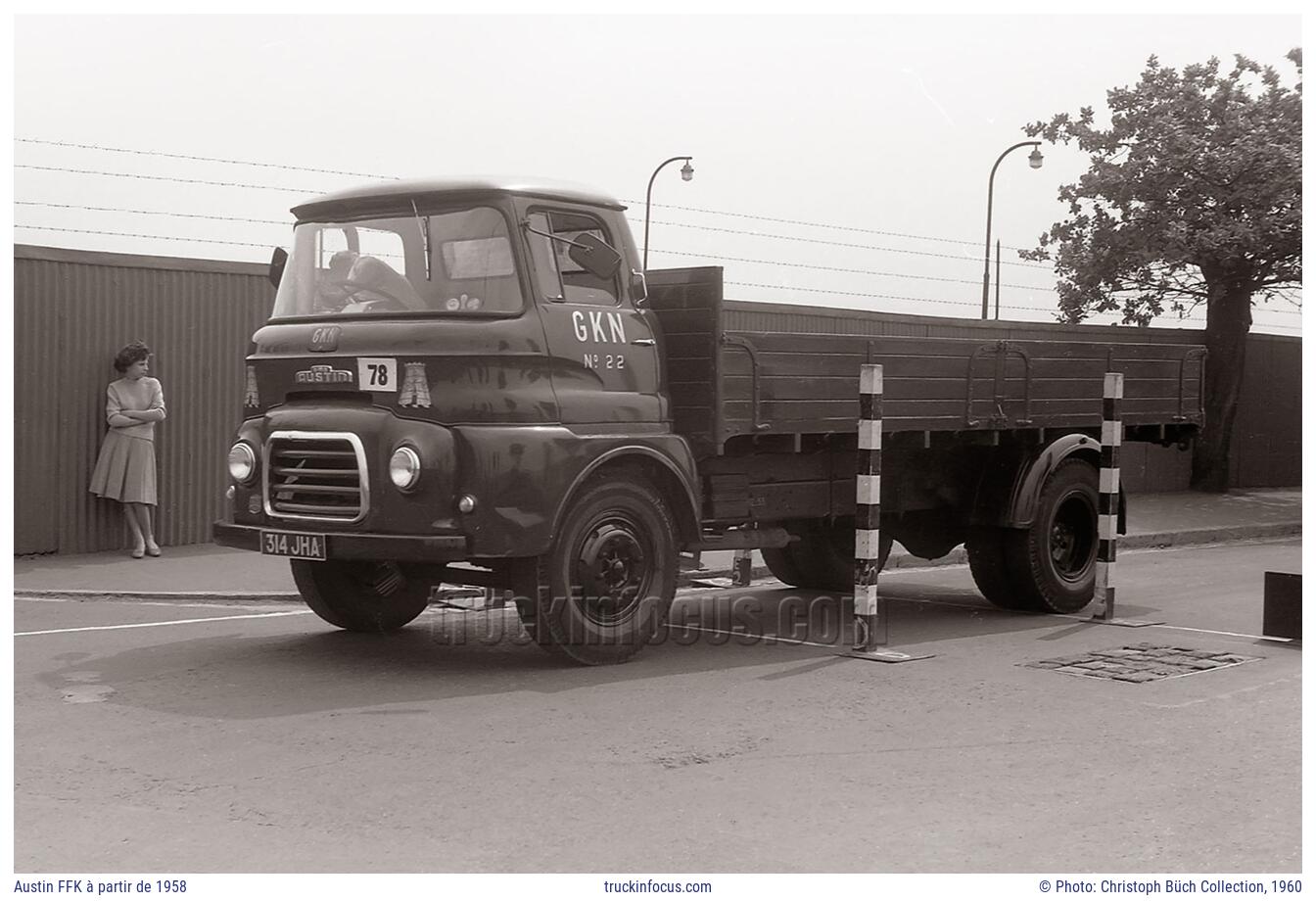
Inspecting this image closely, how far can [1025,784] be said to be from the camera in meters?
5.90

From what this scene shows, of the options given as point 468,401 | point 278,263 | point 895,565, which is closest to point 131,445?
point 278,263

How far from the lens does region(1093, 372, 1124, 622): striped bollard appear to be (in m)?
10.5

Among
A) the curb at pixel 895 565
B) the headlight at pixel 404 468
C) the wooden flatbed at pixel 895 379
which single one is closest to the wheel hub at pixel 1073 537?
the wooden flatbed at pixel 895 379

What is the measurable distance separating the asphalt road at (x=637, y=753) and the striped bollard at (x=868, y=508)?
11.9 inches

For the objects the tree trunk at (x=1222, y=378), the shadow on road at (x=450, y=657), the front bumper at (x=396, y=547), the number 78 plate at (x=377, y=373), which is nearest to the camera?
the shadow on road at (x=450, y=657)

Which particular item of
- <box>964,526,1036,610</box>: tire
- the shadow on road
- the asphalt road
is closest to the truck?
the shadow on road

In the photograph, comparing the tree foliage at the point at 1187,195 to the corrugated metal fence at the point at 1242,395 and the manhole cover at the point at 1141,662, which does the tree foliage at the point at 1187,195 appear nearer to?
the corrugated metal fence at the point at 1242,395

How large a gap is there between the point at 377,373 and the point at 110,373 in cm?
597

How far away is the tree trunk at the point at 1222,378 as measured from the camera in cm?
2244

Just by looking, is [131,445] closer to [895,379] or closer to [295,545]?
[295,545]

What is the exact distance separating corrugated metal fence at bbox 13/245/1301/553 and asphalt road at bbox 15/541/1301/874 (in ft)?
10.1

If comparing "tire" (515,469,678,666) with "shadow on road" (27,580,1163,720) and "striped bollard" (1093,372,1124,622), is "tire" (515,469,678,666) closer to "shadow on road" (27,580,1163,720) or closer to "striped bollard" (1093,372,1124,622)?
"shadow on road" (27,580,1163,720)

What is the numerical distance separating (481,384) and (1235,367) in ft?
56.4

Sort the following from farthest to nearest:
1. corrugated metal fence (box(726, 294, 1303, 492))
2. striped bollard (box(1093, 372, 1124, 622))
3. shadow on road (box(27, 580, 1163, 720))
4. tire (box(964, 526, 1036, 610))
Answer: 1. corrugated metal fence (box(726, 294, 1303, 492))
2. tire (box(964, 526, 1036, 610))
3. striped bollard (box(1093, 372, 1124, 622))
4. shadow on road (box(27, 580, 1163, 720))
